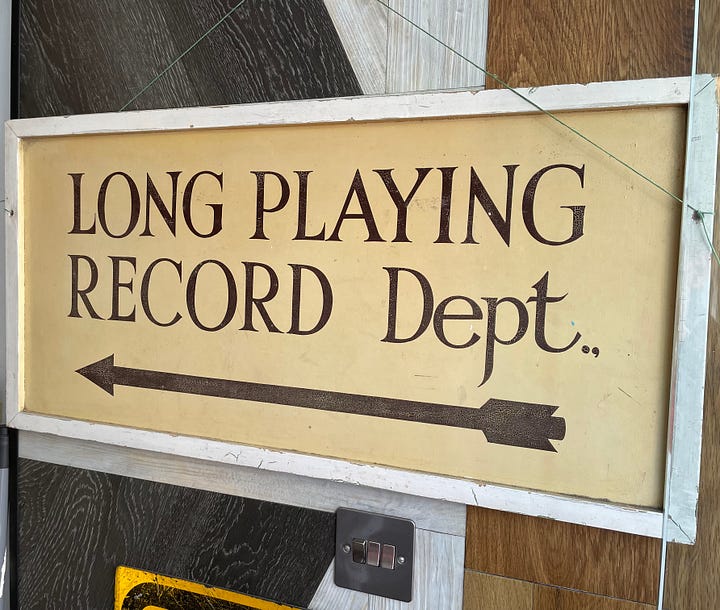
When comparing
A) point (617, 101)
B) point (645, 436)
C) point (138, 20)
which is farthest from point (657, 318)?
point (138, 20)

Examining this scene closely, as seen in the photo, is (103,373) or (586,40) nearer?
(586,40)

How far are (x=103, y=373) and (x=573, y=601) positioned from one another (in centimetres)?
67

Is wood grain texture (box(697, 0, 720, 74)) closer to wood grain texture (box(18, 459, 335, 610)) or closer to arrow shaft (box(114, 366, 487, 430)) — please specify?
arrow shaft (box(114, 366, 487, 430))

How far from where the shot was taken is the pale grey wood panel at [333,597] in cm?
74

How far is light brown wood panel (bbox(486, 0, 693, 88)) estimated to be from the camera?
600 millimetres

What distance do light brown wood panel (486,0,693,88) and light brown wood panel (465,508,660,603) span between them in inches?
19.4

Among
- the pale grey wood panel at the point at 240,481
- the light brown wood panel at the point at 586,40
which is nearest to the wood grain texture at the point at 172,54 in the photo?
the light brown wood panel at the point at 586,40

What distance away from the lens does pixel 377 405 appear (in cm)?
69

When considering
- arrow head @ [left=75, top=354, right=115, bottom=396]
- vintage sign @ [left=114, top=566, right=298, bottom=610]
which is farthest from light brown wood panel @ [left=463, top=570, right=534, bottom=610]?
arrow head @ [left=75, top=354, right=115, bottom=396]

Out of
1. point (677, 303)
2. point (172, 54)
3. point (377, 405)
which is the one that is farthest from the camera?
point (172, 54)

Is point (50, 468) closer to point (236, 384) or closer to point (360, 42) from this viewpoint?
point (236, 384)

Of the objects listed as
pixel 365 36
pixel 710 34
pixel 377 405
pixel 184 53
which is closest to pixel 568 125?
pixel 710 34

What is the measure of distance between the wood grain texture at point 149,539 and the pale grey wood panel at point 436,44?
55cm

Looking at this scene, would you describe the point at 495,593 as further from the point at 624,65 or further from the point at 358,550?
the point at 624,65
